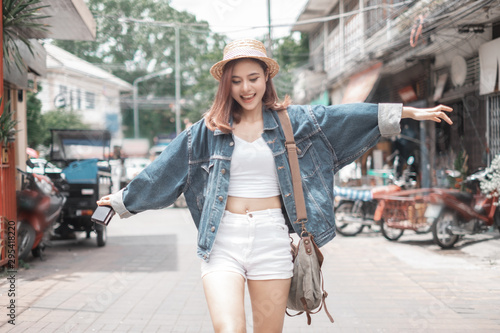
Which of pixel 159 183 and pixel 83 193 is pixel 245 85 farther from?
pixel 83 193

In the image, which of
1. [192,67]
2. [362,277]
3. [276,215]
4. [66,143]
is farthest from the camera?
[192,67]

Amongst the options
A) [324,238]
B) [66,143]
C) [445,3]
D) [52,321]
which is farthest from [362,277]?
[66,143]

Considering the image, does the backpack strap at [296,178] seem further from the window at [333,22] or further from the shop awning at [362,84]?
the window at [333,22]

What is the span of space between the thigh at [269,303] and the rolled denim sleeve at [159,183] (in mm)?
602

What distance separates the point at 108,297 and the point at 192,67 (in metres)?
31.0

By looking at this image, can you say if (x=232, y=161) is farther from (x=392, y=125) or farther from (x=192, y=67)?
(x=192, y=67)

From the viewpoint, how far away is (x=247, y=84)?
2.46 metres

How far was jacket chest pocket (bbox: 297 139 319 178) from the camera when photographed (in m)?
2.49

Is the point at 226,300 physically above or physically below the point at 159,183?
below

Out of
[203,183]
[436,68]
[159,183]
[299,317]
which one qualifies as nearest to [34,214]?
[299,317]

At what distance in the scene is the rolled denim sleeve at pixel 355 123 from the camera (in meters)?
2.51

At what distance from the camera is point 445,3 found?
329 inches

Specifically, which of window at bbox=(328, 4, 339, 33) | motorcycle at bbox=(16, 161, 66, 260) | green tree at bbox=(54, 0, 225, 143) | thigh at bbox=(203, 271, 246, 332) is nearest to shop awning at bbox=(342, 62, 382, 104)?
green tree at bbox=(54, 0, 225, 143)

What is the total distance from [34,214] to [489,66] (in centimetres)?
719
